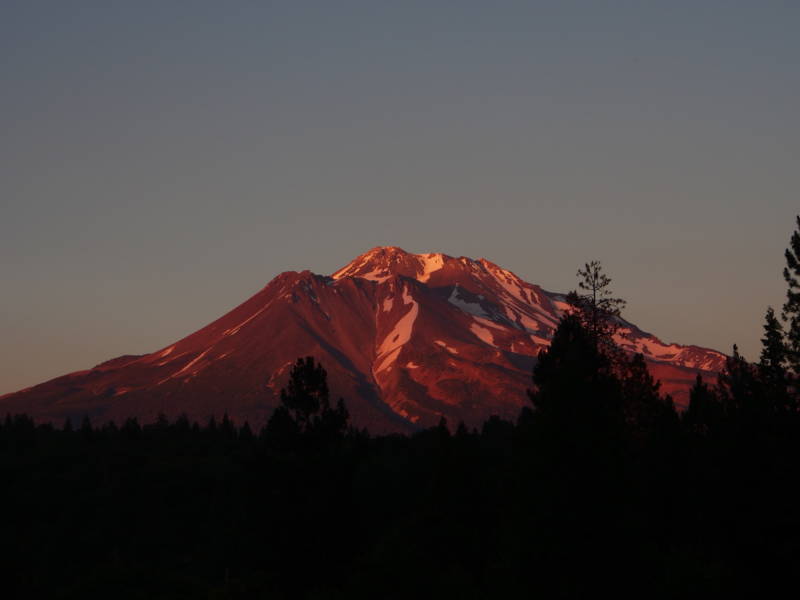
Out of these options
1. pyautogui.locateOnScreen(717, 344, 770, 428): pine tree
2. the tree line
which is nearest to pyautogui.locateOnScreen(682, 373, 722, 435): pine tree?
the tree line

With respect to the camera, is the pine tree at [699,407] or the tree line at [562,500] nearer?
the tree line at [562,500]

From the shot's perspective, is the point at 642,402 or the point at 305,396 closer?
the point at 305,396

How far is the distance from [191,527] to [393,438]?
4679cm

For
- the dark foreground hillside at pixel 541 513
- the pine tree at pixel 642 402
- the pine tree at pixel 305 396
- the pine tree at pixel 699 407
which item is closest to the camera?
the dark foreground hillside at pixel 541 513

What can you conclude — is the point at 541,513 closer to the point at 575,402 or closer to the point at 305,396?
the point at 575,402

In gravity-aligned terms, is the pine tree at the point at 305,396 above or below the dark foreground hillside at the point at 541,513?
above

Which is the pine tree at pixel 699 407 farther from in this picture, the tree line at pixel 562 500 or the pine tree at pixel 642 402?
the pine tree at pixel 642 402

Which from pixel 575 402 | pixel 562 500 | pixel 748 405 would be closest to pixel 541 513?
pixel 562 500

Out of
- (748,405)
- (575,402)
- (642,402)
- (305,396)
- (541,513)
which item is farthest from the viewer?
(642,402)

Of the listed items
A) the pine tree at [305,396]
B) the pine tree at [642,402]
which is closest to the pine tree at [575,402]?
the pine tree at [305,396]

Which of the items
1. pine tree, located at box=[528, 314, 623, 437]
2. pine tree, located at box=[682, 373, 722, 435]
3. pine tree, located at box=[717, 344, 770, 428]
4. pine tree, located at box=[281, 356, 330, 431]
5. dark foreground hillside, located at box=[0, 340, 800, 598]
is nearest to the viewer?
dark foreground hillside, located at box=[0, 340, 800, 598]

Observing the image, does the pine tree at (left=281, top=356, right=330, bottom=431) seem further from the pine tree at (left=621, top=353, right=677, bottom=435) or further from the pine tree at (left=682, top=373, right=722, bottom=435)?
the pine tree at (left=682, top=373, right=722, bottom=435)

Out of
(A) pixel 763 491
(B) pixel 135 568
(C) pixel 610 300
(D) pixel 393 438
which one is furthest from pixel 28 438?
(A) pixel 763 491

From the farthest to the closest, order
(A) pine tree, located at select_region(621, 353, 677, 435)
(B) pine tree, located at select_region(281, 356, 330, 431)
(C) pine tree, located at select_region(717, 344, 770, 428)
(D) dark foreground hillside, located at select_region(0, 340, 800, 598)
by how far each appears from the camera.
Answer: (A) pine tree, located at select_region(621, 353, 677, 435)
(B) pine tree, located at select_region(281, 356, 330, 431)
(C) pine tree, located at select_region(717, 344, 770, 428)
(D) dark foreground hillside, located at select_region(0, 340, 800, 598)
